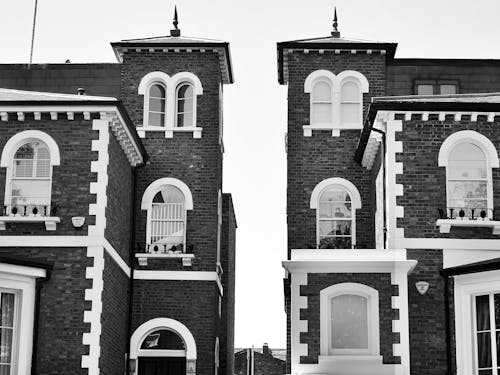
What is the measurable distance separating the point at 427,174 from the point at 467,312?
363 centimetres

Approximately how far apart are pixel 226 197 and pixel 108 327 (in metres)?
9.81

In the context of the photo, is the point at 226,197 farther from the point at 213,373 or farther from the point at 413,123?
the point at 413,123

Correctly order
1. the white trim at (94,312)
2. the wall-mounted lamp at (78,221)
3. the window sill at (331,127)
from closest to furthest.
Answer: the white trim at (94,312) → the wall-mounted lamp at (78,221) → the window sill at (331,127)

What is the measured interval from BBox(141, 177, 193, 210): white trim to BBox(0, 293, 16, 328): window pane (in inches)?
291

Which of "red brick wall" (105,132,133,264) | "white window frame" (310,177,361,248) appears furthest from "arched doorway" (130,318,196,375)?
"white window frame" (310,177,361,248)

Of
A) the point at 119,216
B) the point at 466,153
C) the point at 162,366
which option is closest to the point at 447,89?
the point at 466,153

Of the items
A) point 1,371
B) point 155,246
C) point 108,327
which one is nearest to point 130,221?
point 155,246

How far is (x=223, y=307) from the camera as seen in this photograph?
36156mm

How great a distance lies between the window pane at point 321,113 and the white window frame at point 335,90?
0.11m

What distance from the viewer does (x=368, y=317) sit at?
25641 mm

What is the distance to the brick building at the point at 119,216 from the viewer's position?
26000 millimetres

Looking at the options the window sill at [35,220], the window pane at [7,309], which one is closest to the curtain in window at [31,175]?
the window sill at [35,220]

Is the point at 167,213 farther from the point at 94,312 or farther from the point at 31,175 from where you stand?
the point at 94,312

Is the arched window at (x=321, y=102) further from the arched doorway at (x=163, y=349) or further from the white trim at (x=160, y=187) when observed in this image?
the arched doorway at (x=163, y=349)
